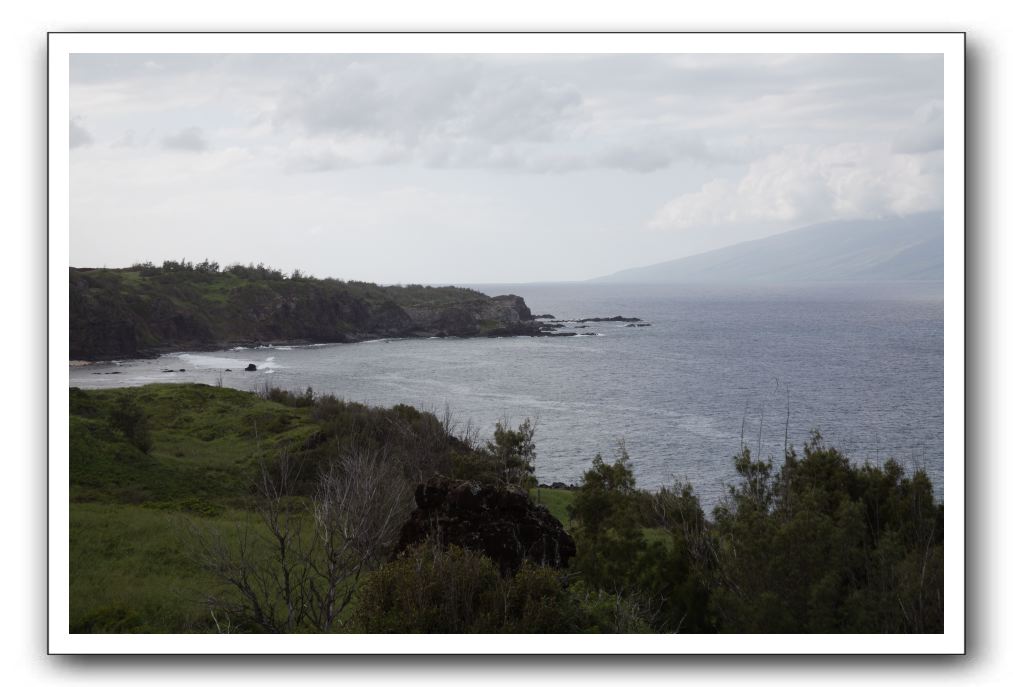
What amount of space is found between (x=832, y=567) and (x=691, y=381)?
110 feet

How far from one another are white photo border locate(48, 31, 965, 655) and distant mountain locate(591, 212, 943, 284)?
1.19m

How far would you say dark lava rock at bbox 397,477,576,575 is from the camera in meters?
7.80

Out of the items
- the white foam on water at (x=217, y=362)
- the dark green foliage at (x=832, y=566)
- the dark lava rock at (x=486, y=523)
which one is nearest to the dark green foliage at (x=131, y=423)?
the dark lava rock at (x=486, y=523)

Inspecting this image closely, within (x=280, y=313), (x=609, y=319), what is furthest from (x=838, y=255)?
(x=609, y=319)

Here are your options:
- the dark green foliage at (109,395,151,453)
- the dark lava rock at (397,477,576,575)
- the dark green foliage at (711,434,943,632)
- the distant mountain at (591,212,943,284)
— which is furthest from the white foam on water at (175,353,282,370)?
the dark green foliage at (711,434,943,632)

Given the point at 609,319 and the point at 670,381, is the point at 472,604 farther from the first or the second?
the point at 609,319

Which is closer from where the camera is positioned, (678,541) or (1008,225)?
(1008,225)

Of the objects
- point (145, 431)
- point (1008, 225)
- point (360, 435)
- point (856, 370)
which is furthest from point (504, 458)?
point (856, 370)

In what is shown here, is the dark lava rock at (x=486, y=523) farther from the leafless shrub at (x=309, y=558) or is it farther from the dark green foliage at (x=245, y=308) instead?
the dark green foliage at (x=245, y=308)

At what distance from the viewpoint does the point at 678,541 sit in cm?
816

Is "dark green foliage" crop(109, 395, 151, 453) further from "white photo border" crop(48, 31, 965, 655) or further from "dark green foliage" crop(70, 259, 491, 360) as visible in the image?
"white photo border" crop(48, 31, 965, 655)

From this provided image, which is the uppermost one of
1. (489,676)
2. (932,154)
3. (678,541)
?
(932,154)
